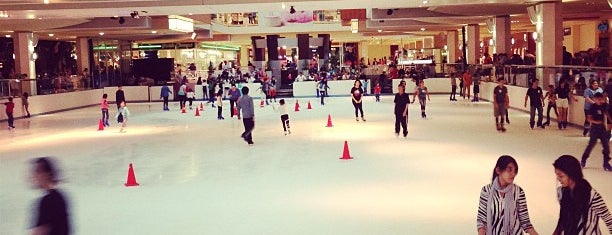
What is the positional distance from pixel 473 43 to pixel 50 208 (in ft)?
131

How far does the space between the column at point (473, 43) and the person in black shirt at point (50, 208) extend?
127 feet

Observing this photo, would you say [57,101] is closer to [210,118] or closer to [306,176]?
[210,118]

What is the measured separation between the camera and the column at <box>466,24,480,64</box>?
42.5 metres

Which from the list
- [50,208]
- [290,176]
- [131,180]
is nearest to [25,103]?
[131,180]

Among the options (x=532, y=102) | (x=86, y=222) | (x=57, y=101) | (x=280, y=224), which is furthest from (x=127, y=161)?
(x=57, y=101)

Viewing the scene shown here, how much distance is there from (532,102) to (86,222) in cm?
1405

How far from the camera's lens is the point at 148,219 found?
9.52m

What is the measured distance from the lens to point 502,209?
16.9ft

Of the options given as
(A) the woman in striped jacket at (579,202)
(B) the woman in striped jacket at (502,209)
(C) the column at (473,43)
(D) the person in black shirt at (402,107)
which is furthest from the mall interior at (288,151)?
(A) the woman in striped jacket at (579,202)

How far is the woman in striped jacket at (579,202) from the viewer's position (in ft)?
15.8

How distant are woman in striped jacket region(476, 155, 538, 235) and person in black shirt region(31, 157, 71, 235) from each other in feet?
10.7

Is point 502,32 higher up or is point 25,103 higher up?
point 502,32

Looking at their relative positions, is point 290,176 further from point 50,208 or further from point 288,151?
point 50,208

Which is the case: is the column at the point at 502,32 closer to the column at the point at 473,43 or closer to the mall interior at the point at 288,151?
the mall interior at the point at 288,151
